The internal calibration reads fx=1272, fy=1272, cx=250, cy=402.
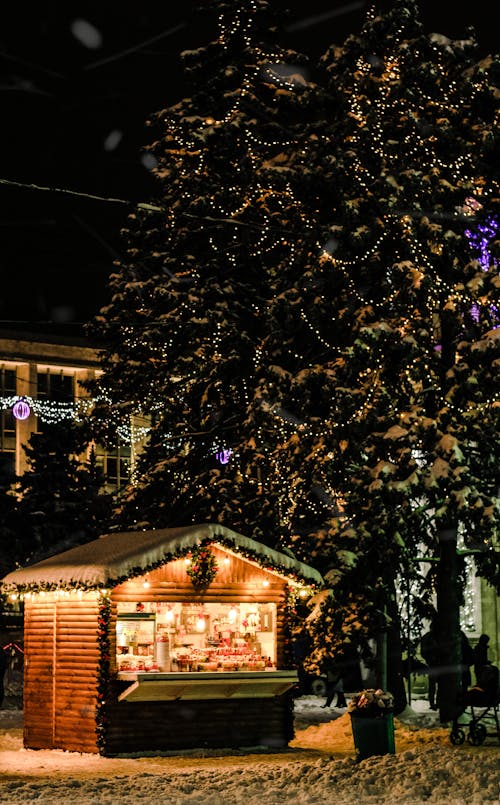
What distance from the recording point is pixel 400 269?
21.3 m

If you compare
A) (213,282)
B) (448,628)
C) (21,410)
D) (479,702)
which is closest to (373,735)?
(479,702)

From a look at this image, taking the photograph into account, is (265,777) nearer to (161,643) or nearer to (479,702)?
(479,702)

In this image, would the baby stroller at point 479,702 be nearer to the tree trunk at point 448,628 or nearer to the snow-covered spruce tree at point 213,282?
the tree trunk at point 448,628

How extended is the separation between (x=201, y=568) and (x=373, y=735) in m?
4.70

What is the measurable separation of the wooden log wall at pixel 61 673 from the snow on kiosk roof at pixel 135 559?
0.53 metres

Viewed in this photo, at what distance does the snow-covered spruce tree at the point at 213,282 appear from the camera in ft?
83.8

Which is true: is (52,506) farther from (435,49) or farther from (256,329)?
(435,49)

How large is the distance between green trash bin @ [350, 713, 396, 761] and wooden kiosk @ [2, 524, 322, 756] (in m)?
3.64

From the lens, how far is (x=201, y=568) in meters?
21.2

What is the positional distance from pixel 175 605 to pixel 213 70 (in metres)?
13.4

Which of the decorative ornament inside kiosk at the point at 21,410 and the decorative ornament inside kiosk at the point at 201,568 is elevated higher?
the decorative ornament inside kiosk at the point at 21,410

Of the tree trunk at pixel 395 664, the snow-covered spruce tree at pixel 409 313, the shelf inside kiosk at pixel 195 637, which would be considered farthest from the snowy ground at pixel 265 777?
Result: the tree trunk at pixel 395 664

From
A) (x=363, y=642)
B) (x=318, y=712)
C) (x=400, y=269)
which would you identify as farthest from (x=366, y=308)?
(x=318, y=712)

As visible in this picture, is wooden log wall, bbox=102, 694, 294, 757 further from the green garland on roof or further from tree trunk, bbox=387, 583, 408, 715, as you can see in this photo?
tree trunk, bbox=387, 583, 408, 715
